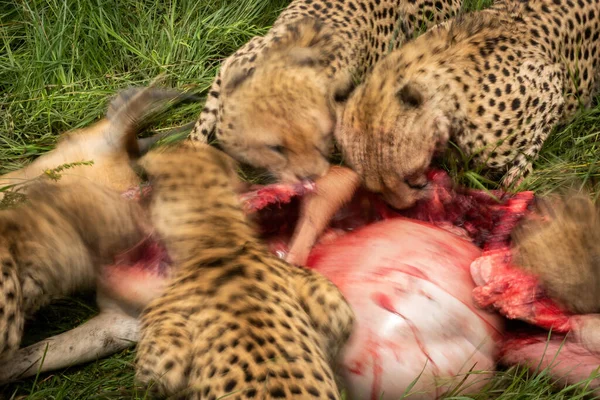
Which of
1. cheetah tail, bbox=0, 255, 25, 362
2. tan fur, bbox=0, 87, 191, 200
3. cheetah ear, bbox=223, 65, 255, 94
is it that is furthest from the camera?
cheetah ear, bbox=223, 65, 255, 94

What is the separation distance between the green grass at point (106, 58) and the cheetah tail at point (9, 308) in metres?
1.05

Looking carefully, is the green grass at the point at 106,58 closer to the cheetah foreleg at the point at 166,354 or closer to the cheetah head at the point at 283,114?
the cheetah head at the point at 283,114

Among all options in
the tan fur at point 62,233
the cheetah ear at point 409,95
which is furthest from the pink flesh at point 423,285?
the cheetah ear at point 409,95

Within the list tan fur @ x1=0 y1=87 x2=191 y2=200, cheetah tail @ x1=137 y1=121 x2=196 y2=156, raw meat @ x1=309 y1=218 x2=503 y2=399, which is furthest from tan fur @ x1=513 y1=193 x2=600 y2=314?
cheetah tail @ x1=137 y1=121 x2=196 y2=156

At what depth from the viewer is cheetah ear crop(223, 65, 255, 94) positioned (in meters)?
3.47

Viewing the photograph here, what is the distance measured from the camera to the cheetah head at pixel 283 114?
3246 mm

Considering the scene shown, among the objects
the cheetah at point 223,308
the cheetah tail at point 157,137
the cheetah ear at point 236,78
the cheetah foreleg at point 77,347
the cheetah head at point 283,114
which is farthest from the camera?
the cheetah tail at point 157,137

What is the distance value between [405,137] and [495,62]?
728 mm

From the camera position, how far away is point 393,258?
8.79ft

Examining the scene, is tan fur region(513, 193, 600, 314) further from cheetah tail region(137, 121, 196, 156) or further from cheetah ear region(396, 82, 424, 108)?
cheetah tail region(137, 121, 196, 156)

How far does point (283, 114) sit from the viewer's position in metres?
3.24

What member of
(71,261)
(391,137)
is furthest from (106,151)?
(391,137)

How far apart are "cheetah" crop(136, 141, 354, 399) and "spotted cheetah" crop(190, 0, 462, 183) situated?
530 millimetres

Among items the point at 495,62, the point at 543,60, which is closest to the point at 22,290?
the point at 495,62
